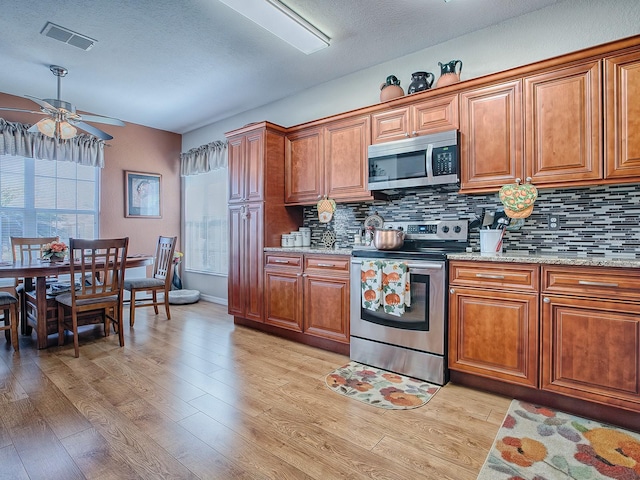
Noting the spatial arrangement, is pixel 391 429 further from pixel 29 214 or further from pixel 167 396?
pixel 29 214

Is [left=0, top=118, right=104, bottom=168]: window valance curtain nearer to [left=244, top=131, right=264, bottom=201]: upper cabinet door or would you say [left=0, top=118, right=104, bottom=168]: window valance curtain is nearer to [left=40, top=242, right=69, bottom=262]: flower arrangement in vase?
[left=40, top=242, right=69, bottom=262]: flower arrangement in vase

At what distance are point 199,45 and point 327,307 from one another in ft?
8.56

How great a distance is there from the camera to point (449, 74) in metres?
2.75

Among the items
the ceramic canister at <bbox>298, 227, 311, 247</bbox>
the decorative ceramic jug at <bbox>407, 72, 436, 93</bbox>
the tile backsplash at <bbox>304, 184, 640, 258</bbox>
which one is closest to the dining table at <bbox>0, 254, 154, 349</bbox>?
the ceramic canister at <bbox>298, 227, 311, 247</bbox>

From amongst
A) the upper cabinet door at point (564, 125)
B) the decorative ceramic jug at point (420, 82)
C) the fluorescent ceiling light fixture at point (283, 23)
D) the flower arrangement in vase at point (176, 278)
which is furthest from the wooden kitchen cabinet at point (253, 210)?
the upper cabinet door at point (564, 125)

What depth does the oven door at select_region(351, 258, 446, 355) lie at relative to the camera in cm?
246

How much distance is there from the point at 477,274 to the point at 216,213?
402 cm

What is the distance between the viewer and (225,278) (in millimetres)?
5121

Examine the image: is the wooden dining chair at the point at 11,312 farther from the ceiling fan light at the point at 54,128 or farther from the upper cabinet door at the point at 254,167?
the upper cabinet door at the point at 254,167

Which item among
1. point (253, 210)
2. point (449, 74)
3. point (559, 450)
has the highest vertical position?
point (449, 74)

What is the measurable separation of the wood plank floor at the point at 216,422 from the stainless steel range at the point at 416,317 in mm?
236

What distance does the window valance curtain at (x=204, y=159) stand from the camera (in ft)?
16.5

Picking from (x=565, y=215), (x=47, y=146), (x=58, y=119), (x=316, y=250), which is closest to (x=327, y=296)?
(x=316, y=250)

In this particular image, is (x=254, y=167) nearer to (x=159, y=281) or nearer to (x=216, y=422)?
(x=159, y=281)
